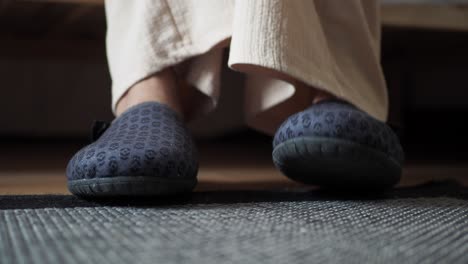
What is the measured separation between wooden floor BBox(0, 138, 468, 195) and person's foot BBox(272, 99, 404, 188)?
15 centimetres

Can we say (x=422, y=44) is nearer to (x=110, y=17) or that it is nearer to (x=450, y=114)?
(x=450, y=114)

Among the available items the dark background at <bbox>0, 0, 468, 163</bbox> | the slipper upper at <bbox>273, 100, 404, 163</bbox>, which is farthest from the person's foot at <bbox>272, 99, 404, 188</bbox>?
the dark background at <bbox>0, 0, 468, 163</bbox>

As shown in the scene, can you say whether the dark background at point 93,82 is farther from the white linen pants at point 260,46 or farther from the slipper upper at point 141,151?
the slipper upper at point 141,151

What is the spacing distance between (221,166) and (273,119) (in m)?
0.24

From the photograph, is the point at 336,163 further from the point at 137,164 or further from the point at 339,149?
the point at 137,164

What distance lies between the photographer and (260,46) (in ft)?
1.88

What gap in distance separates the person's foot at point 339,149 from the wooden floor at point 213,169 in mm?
150

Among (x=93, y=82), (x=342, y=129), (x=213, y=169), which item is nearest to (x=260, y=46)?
(x=342, y=129)

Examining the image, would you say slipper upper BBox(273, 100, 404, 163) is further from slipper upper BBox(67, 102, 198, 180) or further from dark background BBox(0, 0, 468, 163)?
dark background BBox(0, 0, 468, 163)

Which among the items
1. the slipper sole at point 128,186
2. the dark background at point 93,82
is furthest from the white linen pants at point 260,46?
the dark background at point 93,82

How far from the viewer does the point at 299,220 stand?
49 centimetres

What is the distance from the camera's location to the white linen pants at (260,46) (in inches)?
22.9

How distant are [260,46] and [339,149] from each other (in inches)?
4.8

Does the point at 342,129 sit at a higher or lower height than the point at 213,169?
higher
